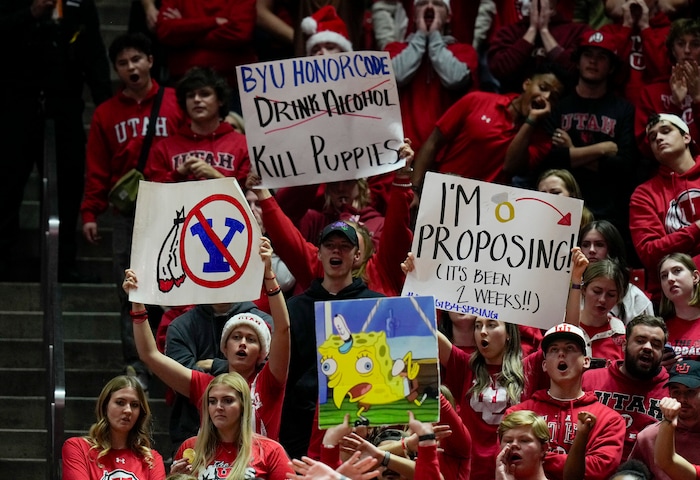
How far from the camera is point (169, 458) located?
10.2 m

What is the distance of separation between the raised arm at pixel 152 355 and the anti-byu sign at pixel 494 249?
1.25 m

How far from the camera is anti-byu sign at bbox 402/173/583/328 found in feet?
28.8

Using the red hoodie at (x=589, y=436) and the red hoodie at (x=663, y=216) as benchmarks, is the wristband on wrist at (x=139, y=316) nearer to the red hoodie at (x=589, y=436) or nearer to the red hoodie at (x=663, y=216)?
the red hoodie at (x=589, y=436)

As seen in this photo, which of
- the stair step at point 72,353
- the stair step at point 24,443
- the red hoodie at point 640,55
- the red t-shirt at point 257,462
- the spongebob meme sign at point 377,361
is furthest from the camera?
the red hoodie at point 640,55

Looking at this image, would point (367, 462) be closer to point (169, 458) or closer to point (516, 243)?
point (516, 243)

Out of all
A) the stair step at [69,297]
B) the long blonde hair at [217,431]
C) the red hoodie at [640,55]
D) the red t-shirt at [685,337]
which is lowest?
the long blonde hair at [217,431]

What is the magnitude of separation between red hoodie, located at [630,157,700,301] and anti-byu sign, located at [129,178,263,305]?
265 centimetres

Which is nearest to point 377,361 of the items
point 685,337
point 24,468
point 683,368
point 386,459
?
point 386,459

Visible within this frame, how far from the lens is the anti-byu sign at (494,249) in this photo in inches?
345

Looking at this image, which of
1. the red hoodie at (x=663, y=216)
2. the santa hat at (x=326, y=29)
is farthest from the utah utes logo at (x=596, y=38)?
the santa hat at (x=326, y=29)

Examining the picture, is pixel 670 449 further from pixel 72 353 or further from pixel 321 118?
pixel 72 353

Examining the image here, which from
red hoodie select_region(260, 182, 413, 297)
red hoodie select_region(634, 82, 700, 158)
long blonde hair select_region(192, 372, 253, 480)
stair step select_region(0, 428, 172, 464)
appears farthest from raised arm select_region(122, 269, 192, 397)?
red hoodie select_region(634, 82, 700, 158)

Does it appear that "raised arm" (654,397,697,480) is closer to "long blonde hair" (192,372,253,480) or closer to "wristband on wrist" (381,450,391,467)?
"wristband on wrist" (381,450,391,467)

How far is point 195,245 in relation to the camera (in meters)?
8.80
